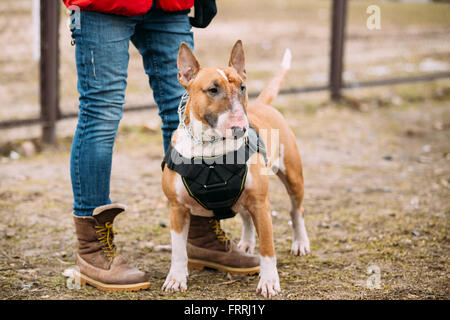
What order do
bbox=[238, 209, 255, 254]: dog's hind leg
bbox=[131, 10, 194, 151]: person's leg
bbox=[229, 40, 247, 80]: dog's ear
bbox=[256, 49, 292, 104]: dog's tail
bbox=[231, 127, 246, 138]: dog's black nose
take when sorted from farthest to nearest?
1. bbox=[256, 49, 292, 104]: dog's tail
2. bbox=[238, 209, 255, 254]: dog's hind leg
3. bbox=[131, 10, 194, 151]: person's leg
4. bbox=[229, 40, 247, 80]: dog's ear
5. bbox=[231, 127, 246, 138]: dog's black nose

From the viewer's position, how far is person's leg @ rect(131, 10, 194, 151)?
2809mm

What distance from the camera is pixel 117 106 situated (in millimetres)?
2691

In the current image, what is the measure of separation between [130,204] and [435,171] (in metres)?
2.43

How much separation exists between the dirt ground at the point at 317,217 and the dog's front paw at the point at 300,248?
0.05m

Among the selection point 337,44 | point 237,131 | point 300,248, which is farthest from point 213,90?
point 337,44

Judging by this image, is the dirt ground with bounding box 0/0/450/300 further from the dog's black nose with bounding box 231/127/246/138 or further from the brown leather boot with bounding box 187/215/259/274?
the dog's black nose with bounding box 231/127/246/138

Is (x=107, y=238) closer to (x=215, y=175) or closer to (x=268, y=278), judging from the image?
(x=215, y=175)

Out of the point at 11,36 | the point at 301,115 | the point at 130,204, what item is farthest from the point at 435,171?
the point at 11,36

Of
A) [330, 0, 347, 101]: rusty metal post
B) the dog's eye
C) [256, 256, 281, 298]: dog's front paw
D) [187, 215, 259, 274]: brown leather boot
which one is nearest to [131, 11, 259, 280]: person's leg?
[187, 215, 259, 274]: brown leather boot

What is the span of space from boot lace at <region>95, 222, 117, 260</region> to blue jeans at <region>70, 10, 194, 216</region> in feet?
0.33

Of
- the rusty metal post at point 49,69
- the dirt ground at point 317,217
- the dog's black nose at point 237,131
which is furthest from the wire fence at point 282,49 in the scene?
the dog's black nose at point 237,131

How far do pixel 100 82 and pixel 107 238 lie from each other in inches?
29.3

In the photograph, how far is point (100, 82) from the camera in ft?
8.52

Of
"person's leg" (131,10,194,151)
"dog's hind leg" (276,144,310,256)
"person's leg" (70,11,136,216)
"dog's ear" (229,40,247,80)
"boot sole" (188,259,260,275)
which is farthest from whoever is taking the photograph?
"dog's hind leg" (276,144,310,256)
